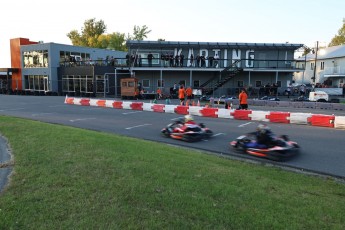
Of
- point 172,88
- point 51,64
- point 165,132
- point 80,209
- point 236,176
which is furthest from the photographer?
point 51,64

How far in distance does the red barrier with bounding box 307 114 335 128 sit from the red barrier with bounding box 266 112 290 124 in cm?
108

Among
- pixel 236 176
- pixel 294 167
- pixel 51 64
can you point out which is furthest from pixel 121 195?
pixel 51 64

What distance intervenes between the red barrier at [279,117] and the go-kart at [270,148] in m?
6.79

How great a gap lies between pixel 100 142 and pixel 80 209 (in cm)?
444

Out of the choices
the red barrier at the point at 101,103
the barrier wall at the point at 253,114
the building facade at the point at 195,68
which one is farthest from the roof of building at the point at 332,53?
the red barrier at the point at 101,103

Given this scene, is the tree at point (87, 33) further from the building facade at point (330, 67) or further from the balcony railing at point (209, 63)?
the building facade at point (330, 67)

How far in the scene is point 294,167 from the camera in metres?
7.44

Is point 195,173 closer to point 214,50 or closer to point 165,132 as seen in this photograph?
point 165,132

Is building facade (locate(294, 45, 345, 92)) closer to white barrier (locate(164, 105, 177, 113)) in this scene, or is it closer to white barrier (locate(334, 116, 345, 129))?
white barrier (locate(164, 105, 177, 113))

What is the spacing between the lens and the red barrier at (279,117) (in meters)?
15.3

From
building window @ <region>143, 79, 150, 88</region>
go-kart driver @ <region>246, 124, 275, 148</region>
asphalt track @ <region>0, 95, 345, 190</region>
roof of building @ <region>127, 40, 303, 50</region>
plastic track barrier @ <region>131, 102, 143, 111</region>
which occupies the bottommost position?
asphalt track @ <region>0, 95, 345, 190</region>

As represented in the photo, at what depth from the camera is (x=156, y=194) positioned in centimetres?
469

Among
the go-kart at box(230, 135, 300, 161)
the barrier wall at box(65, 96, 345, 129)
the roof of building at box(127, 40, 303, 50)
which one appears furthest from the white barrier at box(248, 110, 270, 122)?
the roof of building at box(127, 40, 303, 50)

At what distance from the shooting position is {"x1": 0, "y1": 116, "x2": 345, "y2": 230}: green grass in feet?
12.7
